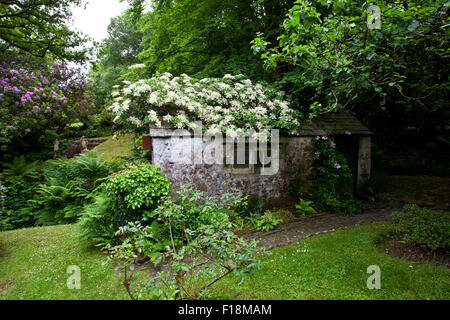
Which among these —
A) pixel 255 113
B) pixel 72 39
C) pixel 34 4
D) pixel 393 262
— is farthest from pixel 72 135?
pixel 393 262

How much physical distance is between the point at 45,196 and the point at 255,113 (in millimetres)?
7142

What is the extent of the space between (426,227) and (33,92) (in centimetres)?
1317

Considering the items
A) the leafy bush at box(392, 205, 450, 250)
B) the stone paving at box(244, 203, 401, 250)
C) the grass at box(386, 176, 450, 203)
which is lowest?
the stone paving at box(244, 203, 401, 250)

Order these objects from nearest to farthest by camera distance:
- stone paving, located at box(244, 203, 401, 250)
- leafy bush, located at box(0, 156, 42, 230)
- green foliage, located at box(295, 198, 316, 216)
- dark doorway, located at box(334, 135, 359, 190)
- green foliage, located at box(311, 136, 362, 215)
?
stone paving, located at box(244, 203, 401, 250), green foliage, located at box(295, 198, 316, 216), green foliage, located at box(311, 136, 362, 215), leafy bush, located at box(0, 156, 42, 230), dark doorway, located at box(334, 135, 359, 190)

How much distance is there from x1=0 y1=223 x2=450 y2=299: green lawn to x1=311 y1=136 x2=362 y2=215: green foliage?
209cm

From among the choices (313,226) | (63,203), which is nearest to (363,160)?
(313,226)

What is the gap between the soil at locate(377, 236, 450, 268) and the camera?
4.56 metres

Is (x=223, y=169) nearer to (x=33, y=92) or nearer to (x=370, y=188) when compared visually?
(x=370, y=188)

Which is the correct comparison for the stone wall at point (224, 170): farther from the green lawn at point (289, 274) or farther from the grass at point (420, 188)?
the grass at point (420, 188)

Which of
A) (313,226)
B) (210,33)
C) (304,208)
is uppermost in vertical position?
(210,33)

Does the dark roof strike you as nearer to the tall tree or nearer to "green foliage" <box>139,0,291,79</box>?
"green foliage" <box>139,0,291,79</box>

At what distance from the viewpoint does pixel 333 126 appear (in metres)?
8.83

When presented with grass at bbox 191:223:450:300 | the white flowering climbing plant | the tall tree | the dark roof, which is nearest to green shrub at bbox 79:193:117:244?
the white flowering climbing plant
